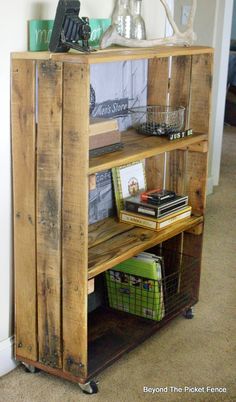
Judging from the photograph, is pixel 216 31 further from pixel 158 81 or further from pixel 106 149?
pixel 106 149

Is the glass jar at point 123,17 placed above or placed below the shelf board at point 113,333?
above

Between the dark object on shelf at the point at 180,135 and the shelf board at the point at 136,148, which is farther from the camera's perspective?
the dark object on shelf at the point at 180,135

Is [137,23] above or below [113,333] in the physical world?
above

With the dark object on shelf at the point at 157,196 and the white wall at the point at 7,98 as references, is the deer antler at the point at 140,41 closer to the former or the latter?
the white wall at the point at 7,98

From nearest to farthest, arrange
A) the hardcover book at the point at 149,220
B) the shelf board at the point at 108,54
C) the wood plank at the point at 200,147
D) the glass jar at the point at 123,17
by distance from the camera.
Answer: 1. the shelf board at the point at 108,54
2. the glass jar at the point at 123,17
3. the hardcover book at the point at 149,220
4. the wood plank at the point at 200,147

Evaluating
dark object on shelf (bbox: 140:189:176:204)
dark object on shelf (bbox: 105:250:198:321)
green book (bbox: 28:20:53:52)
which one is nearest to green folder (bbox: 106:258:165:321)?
dark object on shelf (bbox: 105:250:198:321)

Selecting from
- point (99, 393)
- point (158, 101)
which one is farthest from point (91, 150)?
point (99, 393)

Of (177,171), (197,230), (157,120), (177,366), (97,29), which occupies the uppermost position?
(97,29)

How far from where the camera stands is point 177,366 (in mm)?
2375

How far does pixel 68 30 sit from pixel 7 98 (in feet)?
0.98

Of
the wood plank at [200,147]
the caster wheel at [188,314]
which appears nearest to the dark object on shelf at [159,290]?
the caster wheel at [188,314]

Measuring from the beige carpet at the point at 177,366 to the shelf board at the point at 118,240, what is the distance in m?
0.42

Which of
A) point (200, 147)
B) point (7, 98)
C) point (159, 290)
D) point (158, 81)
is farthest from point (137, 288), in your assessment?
point (7, 98)

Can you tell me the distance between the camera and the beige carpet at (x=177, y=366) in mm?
2186
